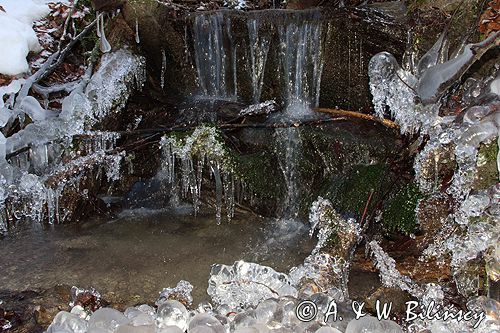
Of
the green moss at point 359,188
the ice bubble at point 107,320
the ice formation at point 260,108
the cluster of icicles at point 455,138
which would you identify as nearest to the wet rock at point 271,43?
the ice formation at point 260,108

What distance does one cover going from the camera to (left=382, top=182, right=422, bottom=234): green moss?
12.0ft

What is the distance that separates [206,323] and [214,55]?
416cm

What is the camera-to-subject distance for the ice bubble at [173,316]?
6.65 feet

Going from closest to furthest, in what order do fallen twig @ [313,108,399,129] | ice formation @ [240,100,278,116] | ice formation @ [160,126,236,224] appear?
fallen twig @ [313,108,399,129], ice formation @ [160,126,236,224], ice formation @ [240,100,278,116]

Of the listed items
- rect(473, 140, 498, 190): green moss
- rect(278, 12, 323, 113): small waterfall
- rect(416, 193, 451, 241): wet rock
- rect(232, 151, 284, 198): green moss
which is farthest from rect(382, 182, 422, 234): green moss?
rect(278, 12, 323, 113): small waterfall

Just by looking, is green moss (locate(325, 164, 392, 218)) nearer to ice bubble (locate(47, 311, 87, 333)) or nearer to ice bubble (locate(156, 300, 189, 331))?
ice bubble (locate(156, 300, 189, 331))

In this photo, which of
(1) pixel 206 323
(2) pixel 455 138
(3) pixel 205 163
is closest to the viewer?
(1) pixel 206 323

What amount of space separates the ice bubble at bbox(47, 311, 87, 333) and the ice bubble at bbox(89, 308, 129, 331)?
56 mm

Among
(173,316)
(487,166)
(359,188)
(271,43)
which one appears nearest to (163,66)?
(271,43)

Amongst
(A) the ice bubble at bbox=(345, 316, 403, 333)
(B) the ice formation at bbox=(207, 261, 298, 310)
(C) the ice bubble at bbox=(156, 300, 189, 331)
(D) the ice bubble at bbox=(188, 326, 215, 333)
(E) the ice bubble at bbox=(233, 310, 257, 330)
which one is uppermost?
(A) the ice bubble at bbox=(345, 316, 403, 333)

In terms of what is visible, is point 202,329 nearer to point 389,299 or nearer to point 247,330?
point 247,330

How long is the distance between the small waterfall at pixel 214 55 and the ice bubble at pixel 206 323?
3.98 m

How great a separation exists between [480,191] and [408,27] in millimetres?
2051

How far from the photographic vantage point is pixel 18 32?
654 cm
